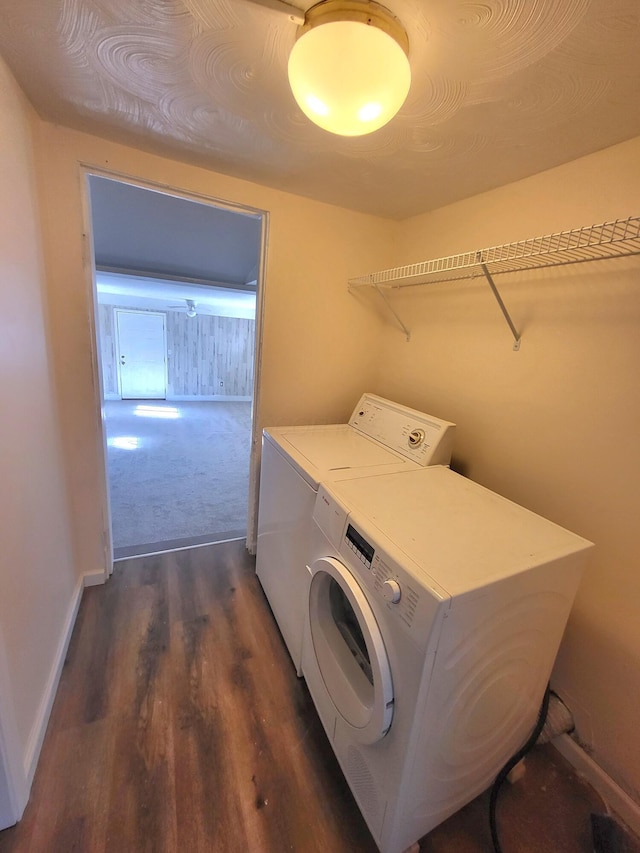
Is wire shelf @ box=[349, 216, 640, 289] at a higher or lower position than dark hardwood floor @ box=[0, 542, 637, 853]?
higher

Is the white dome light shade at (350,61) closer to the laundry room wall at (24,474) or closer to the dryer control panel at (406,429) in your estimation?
the laundry room wall at (24,474)

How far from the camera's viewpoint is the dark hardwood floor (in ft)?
3.32

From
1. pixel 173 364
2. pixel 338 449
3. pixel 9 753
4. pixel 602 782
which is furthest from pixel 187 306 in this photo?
pixel 602 782

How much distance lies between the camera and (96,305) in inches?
65.6

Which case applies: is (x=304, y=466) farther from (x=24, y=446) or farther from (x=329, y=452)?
(x=24, y=446)

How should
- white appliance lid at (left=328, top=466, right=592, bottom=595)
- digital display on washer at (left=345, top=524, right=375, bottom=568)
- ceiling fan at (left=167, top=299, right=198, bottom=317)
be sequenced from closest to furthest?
white appliance lid at (left=328, top=466, right=592, bottom=595)
digital display on washer at (left=345, top=524, right=375, bottom=568)
ceiling fan at (left=167, top=299, right=198, bottom=317)

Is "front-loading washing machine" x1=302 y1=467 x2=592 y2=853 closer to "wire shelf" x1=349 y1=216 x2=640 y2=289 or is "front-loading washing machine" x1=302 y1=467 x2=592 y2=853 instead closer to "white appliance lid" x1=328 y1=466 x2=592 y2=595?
"white appliance lid" x1=328 y1=466 x2=592 y2=595

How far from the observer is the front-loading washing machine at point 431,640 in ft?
2.59

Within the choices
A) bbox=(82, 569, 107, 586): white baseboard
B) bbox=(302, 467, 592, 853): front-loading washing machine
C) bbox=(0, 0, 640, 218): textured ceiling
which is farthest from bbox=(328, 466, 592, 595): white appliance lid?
bbox=(82, 569, 107, 586): white baseboard

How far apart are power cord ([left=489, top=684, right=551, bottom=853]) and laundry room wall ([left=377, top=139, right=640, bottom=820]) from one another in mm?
201

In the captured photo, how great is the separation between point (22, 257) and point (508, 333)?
1.91 metres

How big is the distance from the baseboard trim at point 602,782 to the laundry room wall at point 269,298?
1.85 metres

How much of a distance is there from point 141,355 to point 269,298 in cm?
615

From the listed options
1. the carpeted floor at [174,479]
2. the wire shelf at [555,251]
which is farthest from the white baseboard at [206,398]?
the wire shelf at [555,251]
